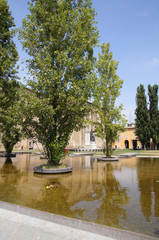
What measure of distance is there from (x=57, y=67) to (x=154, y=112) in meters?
38.0

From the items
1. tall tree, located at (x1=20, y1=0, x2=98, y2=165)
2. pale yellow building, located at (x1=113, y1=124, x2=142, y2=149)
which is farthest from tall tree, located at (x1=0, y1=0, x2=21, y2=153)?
pale yellow building, located at (x1=113, y1=124, x2=142, y2=149)

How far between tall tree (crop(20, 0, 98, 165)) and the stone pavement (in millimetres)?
6225

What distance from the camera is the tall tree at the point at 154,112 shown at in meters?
42.7

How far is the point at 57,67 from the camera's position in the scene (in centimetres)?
1073

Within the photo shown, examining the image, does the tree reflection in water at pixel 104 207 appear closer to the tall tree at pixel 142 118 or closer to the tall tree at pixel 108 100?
the tall tree at pixel 108 100

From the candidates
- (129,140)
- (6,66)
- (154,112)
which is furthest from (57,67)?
(129,140)

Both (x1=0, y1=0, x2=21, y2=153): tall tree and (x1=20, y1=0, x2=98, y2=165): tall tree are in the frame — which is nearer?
(x1=20, y1=0, x2=98, y2=165): tall tree

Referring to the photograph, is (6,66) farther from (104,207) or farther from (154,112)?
(154,112)

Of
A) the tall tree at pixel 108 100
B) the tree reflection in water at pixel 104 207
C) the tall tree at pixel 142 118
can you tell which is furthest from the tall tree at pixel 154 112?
the tree reflection in water at pixel 104 207

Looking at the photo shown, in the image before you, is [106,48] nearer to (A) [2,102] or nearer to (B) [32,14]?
(B) [32,14]

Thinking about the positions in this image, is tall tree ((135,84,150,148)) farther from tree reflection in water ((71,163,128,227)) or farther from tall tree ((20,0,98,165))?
tree reflection in water ((71,163,128,227))

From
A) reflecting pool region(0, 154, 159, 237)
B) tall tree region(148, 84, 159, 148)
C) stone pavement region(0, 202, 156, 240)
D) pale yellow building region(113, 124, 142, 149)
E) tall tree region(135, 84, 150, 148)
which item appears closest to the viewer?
stone pavement region(0, 202, 156, 240)

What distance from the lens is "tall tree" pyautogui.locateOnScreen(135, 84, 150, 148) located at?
42969 mm

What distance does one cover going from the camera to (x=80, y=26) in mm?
10602
